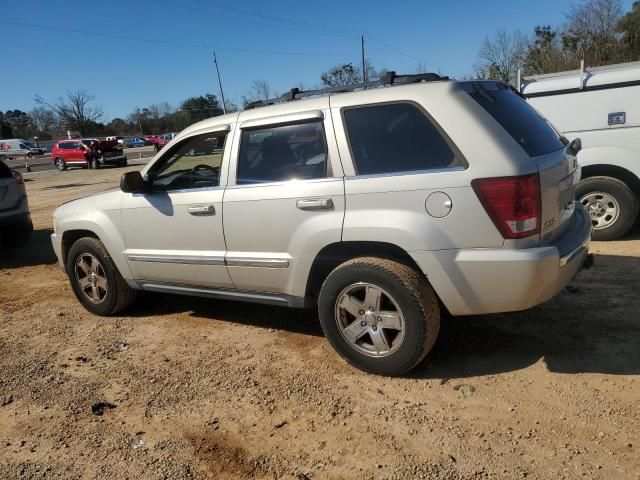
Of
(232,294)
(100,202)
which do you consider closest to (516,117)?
(232,294)

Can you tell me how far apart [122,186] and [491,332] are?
3.16 m

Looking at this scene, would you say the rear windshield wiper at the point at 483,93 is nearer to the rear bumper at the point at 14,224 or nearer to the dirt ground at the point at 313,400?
the dirt ground at the point at 313,400

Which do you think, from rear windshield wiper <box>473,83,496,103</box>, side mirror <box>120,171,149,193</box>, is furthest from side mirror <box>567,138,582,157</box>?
side mirror <box>120,171,149,193</box>

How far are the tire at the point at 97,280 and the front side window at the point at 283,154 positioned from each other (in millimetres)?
1764

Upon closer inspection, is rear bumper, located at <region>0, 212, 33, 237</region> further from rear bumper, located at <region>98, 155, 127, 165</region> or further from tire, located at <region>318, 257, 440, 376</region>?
rear bumper, located at <region>98, 155, 127, 165</region>

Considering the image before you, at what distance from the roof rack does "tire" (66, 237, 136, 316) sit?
1971mm

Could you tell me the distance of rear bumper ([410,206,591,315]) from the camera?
292 cm

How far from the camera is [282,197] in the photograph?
11.6ft

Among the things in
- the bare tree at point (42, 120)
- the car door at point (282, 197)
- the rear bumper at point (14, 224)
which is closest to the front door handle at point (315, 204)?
the car door at point (282, 197)

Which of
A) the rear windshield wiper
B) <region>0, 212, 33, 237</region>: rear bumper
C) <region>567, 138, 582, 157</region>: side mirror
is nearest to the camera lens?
the rear windshield wiper

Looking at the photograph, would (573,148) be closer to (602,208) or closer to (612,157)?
(612,157)

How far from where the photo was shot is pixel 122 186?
424cm

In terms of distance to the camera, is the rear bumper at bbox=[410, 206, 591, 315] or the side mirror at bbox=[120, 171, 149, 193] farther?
the side mirror at bbox=[120, 171, 149, 193]

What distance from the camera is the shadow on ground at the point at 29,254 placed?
7680 millimetres
